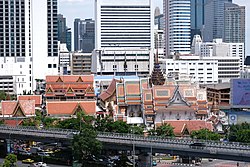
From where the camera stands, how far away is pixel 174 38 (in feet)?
572

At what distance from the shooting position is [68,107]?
226ft

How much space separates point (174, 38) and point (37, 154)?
399 ft

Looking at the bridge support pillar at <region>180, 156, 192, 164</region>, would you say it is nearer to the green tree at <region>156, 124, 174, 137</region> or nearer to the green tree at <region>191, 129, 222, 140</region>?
the green tree at <region>191, 129, 222, 140</region>

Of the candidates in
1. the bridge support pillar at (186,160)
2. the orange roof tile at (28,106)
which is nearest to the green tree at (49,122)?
the orange roof tile at (28,106)

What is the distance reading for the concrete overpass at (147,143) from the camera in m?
43.7

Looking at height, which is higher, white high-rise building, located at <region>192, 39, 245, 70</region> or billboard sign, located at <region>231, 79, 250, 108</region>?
white high-rise building, located at <region>192, 39, 245, 70</region>

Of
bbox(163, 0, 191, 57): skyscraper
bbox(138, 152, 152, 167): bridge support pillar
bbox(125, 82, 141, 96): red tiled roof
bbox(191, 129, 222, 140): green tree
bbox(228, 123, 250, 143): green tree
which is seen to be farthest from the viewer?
bbox(163, 0, 191, 57): skyscraper

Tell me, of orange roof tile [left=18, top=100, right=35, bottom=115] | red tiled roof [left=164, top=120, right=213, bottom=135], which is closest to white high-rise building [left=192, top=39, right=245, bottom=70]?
orange roof tile [left=18, top=100, right=35, bottom=115]

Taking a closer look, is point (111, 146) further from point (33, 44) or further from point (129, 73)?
point (129, 73)

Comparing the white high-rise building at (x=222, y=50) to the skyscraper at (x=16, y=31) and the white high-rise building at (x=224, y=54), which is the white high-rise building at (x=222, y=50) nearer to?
the white high-rise building at (x=224, y=54)

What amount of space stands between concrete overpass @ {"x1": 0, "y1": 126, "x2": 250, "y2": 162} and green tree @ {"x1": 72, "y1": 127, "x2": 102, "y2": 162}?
192 centimetres

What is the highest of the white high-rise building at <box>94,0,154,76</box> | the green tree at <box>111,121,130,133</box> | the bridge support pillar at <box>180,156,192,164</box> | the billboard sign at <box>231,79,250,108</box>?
the white high-rise building at <box>94,0,154,76</box>

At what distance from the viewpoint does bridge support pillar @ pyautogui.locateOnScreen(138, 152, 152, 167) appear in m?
48.2

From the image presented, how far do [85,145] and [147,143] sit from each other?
193 inches
